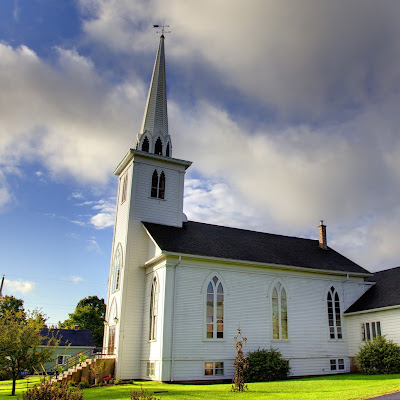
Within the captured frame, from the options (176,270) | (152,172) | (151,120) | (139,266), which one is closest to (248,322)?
(176,270)

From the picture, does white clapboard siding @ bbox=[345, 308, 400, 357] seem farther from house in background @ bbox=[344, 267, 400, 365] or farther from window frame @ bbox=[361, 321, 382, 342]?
window frame @ bbox=[361, 321, 382, 342]

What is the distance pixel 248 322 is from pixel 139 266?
25.2 ft

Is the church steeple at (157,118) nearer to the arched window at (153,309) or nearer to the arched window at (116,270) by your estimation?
the arched window at (116,270)

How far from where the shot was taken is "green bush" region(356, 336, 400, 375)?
2380 cm

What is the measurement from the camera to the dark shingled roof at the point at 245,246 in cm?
2603

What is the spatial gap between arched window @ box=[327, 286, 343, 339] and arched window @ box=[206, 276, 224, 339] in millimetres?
8406

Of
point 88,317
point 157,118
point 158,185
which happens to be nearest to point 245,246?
point 158,185

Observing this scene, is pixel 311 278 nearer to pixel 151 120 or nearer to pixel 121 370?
pixel 121 370

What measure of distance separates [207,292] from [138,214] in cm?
731

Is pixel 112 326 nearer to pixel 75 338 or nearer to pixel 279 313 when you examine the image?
pixel 279 313

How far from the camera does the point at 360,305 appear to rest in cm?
2888

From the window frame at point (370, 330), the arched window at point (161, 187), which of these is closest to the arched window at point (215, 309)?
the arched window at point (161, 187)

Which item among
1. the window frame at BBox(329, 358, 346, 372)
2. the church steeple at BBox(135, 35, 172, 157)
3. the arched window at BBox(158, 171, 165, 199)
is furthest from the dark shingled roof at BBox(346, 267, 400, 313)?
the church steeple at BBox(135, 35, 172, 157)

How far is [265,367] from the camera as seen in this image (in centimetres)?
2350
